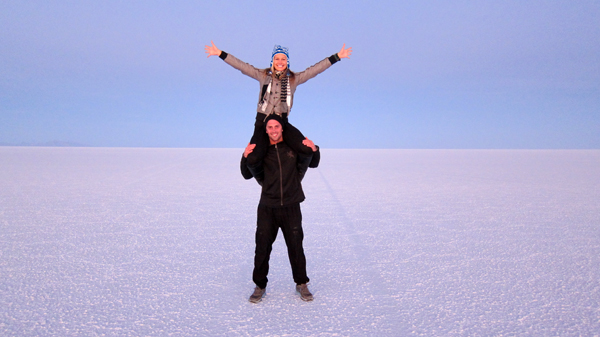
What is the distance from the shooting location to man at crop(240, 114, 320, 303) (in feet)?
9.84

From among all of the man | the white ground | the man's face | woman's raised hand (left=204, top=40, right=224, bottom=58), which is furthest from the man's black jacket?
woman's raised hand (left=204, top=40, right=224, bottom=58)

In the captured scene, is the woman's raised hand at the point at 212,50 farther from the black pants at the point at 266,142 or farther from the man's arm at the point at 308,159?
the man's arm at the point at 308,159

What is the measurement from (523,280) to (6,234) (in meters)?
6.30

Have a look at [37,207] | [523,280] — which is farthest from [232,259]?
[37,207]

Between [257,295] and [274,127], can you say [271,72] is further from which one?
[257,295]

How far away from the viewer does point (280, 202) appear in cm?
300

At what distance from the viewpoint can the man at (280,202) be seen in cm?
300

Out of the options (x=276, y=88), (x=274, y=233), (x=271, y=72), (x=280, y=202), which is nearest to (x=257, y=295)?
(x=274, y=233)

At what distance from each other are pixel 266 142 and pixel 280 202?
0.50 meters

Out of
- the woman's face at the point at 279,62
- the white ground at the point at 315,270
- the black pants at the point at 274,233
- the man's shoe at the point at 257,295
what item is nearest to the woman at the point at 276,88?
the woman's face at the point at 279,62

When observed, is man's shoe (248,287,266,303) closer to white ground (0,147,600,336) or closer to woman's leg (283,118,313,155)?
white ground (0,147,600,336)

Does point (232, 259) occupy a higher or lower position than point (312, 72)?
lower

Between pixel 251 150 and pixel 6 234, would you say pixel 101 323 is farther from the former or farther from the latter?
pixel 6 234

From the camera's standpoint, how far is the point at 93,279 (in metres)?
3.49
